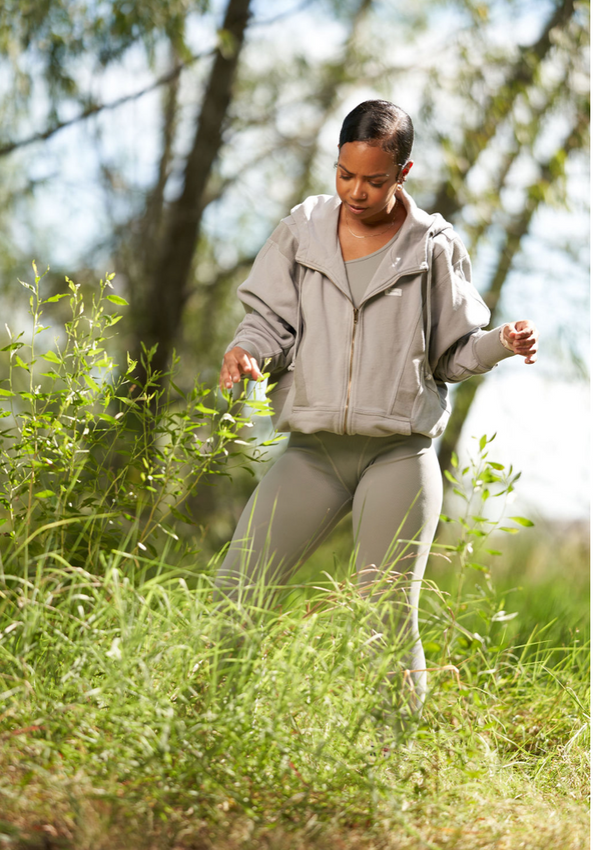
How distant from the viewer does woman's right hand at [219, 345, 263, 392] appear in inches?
70.9

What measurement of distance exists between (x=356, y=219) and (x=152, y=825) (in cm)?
136

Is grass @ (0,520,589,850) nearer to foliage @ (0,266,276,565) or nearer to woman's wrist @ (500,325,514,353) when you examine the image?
foliage @ (0,266,276,565)

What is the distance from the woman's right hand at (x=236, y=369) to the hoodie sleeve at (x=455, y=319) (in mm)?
468

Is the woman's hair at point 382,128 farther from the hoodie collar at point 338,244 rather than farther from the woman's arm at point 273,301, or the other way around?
the woman's arm at point 273,301

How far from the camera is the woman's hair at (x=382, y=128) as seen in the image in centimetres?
179

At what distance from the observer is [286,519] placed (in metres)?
1.92

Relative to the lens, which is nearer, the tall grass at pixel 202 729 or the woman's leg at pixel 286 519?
the tall grass at pixel 202 729

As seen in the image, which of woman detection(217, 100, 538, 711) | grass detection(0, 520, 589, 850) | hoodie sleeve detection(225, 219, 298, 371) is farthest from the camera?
hoodie sleeve detection(225, 219, 298, 371)

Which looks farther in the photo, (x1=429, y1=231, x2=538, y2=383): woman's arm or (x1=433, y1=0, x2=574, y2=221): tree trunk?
(x1=433, y1=0, x2=574, y2=221): tree trunk

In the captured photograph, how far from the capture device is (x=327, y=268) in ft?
6.32

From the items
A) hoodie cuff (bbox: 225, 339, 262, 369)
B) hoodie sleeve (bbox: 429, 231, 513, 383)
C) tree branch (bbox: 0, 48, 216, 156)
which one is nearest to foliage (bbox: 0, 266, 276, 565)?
hoodie cuff (bbox: 225, 339, 262, 369)

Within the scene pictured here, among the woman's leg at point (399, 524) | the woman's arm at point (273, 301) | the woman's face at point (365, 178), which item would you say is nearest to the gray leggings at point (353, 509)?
the woman's leg at point (399, 524)

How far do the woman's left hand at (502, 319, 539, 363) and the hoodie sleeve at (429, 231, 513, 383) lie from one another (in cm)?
7

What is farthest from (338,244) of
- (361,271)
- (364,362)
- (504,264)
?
(504,264)
